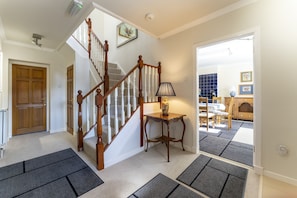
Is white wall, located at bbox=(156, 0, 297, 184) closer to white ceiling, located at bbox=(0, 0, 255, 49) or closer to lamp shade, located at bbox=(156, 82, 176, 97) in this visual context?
white ceiling, located at bbox=(0, 0, 255, 49)

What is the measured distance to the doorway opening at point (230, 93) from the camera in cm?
280

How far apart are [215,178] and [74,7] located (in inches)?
129

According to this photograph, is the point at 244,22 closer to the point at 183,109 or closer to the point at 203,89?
the point at 183,109

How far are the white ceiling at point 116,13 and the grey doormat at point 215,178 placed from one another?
2511mm

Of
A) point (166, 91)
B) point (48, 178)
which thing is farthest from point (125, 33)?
point (48, 178)

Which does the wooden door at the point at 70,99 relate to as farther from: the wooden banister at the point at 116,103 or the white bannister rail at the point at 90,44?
the wooden banister at the point at 116,103

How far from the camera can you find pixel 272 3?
177cm

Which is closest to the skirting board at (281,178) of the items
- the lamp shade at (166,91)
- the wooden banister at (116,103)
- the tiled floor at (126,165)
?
the tiled floor at (126,165)

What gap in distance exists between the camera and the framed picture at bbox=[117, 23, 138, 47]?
4.14 metres

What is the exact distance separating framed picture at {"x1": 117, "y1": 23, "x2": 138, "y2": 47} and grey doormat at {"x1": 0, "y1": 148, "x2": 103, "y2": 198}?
3624 mm

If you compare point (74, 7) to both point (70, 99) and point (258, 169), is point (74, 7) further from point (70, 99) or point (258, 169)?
point (258, 169)

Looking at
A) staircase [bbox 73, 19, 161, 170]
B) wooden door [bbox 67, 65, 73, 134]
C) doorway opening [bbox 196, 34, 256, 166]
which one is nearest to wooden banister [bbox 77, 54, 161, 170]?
staircase [bbox 73, 19, 161, 170]

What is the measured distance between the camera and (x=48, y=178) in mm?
1851

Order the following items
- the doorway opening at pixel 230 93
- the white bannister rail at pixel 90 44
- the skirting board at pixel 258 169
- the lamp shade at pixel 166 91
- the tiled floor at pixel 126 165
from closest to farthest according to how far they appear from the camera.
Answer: the tiled floor at pixel 126 165 < the skirting board at pixel 258 169 < the lamp shade at pixel 166 91 < the doorway opening at pixel 230 93 < the white bannister rail at pixel 90 44
